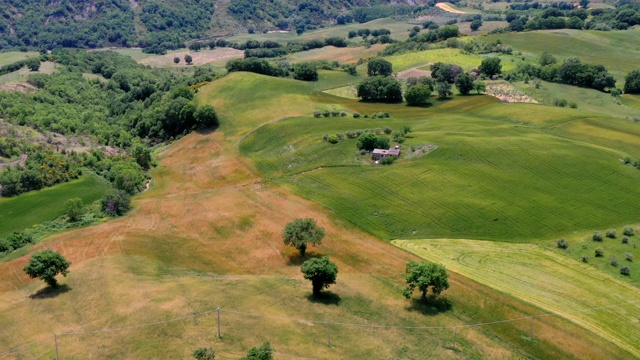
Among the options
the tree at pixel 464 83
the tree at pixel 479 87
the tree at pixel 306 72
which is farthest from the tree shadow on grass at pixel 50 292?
the tree at pixel 479 87

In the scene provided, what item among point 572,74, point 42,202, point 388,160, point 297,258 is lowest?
point 297,258

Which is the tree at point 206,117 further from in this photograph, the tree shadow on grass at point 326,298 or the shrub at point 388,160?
the tree shadow on grass at point 326,298

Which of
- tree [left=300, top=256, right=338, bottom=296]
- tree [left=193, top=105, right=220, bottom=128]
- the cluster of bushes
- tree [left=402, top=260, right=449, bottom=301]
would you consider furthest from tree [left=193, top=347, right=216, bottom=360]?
the cluster of bushes

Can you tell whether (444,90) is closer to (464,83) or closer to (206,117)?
(464,83)

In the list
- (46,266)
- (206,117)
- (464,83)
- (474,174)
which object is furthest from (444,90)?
(46,266)

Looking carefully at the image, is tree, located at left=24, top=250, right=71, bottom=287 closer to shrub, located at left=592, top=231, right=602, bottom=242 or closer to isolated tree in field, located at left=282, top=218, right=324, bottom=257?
isolated tree in field, located at left=282, top=218, right=324, bottom=257

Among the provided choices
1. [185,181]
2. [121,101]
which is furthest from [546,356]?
[121,101]
